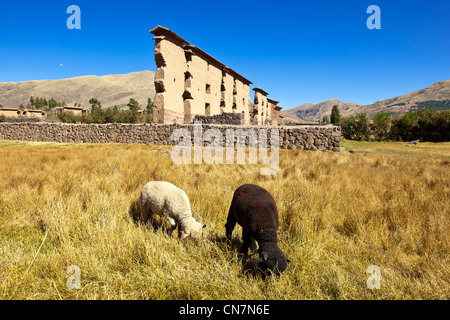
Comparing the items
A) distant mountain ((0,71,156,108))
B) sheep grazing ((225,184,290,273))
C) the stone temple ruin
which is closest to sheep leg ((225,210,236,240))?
sheep grazing ((225,184,290,273))

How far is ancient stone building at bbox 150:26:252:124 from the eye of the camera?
730 inches

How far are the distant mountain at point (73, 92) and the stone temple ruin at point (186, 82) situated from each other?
3898 inches

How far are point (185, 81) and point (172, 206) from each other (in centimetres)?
2167

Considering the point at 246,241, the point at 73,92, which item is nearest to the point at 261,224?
the point at 246,241

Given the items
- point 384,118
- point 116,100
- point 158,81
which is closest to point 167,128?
point 158,81

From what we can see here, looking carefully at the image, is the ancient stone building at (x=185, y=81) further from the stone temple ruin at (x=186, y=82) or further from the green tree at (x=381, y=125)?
the green tree at (x=381, y=125)

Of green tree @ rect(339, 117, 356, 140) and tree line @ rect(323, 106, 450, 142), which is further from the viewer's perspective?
green tree @ rect(339, 117, 356, 140)

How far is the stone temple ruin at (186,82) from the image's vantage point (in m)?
18.6

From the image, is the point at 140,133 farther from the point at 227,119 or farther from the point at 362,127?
the point at 362,127

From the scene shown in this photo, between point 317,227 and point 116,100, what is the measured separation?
14426cm

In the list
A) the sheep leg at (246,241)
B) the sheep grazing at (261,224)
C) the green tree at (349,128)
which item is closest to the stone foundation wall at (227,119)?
the green tree at (349,128)

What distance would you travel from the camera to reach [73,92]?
14025 centimetres

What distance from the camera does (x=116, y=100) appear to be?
126938 mm

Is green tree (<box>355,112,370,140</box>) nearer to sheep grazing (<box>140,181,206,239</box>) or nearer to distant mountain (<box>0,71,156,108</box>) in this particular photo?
sheep grazing (<box>140,181,206,239</box>)
